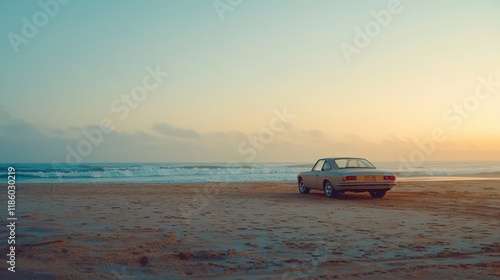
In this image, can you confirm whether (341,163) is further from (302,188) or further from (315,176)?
(302,188)

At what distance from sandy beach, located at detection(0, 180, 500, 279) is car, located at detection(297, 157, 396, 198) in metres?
2.92

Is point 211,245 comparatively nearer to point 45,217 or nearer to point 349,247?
point 349,247

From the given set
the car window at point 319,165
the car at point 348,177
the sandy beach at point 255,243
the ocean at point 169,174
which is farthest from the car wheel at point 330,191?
the ocean at point 169,174

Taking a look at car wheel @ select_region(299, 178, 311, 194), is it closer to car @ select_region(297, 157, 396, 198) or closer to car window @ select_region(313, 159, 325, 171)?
car @ select_region(297, 157, 396, 198)

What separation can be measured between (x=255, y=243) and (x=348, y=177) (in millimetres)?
8306

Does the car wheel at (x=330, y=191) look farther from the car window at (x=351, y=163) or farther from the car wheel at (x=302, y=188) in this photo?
the car wheel at (x=302, y=188)

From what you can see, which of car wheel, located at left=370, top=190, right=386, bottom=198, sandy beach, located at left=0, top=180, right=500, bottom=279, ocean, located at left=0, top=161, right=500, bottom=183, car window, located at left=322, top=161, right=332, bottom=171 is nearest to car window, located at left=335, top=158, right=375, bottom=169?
car window, located at left=322, top=161, right=332, bottom=171

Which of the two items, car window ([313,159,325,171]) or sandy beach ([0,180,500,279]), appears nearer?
sandy beach ([0,180,500,279])

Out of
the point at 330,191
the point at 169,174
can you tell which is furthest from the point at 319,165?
the point at 169,174

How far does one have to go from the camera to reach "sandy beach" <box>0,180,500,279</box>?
5730 mm

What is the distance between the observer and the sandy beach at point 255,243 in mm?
5730

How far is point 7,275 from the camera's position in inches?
213

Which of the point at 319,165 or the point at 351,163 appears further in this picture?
the point at 319,165

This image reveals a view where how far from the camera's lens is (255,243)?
744 cm
